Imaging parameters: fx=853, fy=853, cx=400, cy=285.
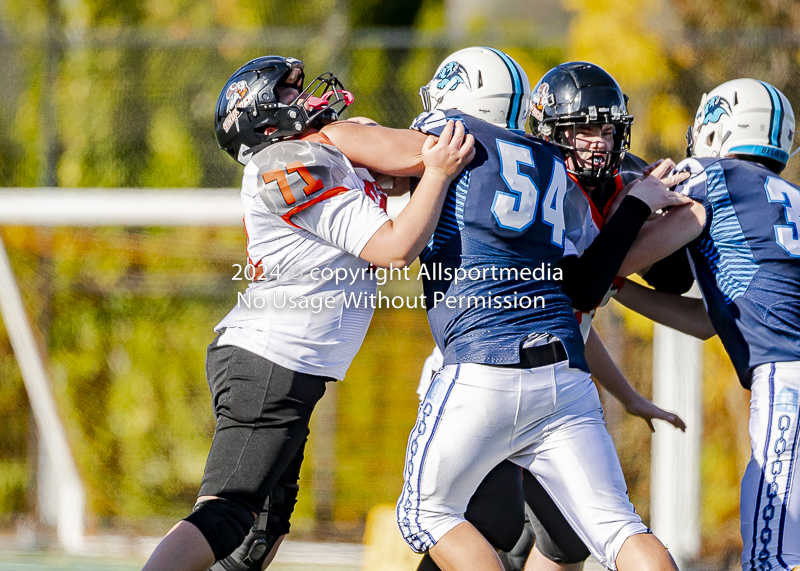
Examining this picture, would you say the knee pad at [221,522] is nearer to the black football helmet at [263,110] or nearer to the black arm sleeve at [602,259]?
the black football helmet at [263,110]

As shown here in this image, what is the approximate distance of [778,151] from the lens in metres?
3.14

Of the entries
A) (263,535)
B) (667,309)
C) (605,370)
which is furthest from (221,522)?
(667,309)

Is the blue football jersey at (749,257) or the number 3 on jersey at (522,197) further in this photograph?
the blue football jersey at (749,257)

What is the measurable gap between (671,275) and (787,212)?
21.8 inches

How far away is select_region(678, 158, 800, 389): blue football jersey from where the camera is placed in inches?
115

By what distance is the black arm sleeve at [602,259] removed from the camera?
2713 mm

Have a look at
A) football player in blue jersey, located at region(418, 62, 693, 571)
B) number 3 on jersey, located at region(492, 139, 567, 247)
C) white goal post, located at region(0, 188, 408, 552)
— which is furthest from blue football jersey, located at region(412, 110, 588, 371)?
white goal post, located at region(0, 188, 408, 552)

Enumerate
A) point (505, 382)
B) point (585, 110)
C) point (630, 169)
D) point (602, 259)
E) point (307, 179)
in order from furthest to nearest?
point (630, 169) < point (585, 110) < point (602, 259) < point (307, 179) < point (505, 382)

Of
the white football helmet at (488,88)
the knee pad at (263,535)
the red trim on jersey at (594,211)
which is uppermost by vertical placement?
the white football helmet at (488,88)

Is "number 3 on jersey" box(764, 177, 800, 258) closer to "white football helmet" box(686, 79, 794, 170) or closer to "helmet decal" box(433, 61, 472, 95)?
"white football helmet" box(686, 79, 794, 170)

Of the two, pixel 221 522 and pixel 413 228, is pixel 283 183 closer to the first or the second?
pixel 413 228

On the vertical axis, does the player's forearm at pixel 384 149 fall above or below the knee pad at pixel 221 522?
above

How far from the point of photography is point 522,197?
251 centimetres

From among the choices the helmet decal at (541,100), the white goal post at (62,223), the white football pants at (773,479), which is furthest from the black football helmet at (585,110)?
the white goal post at (62,223)
